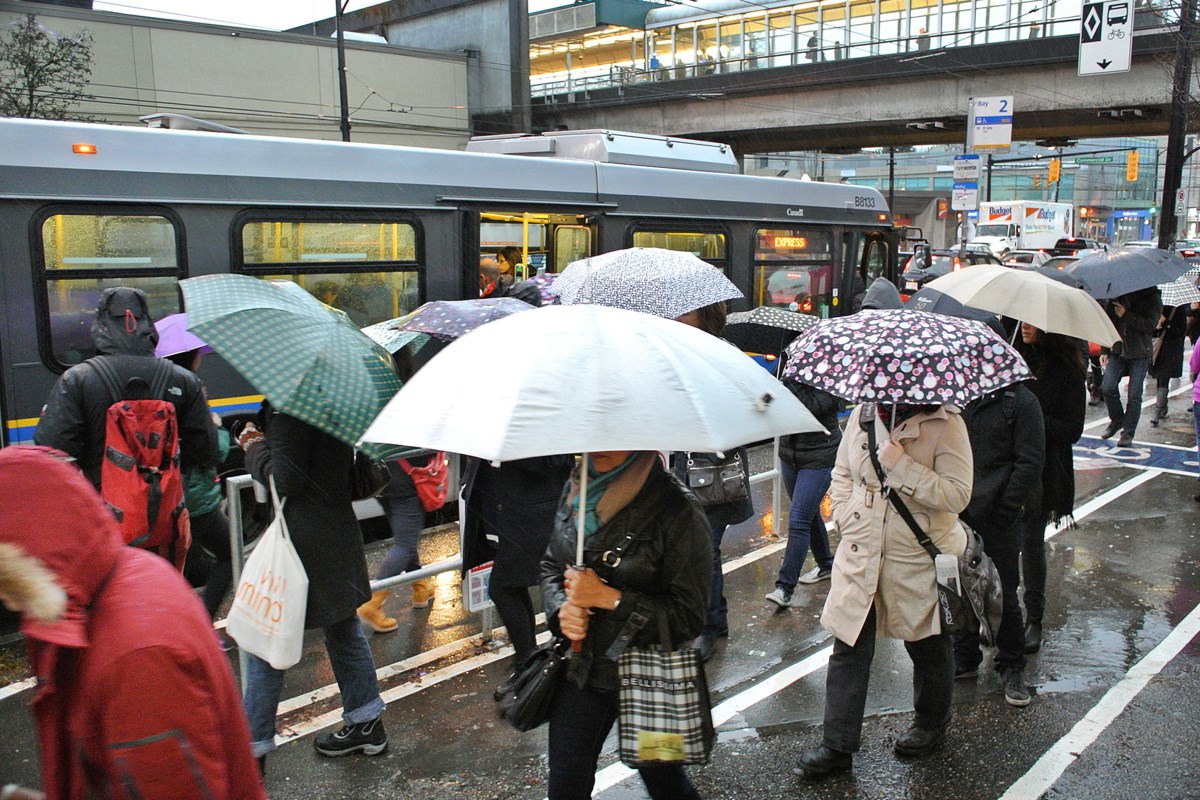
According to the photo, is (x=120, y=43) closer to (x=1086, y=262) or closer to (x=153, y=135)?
(x=153, y=135)

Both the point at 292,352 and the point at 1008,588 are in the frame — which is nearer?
the point at 292,352

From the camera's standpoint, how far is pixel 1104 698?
4777 millimetres

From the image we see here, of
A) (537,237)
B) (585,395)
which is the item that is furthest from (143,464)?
(537,237)

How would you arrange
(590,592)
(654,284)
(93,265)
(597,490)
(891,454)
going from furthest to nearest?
1. (93,265)
2. (654,284)
3. (891,454)
4. (597,490)
5. (590,592)

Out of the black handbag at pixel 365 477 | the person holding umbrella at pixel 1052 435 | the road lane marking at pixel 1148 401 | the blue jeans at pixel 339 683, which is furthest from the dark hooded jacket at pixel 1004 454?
the road lane marking at pixel 1148 401

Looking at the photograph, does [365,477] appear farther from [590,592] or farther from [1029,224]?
[1029,224]

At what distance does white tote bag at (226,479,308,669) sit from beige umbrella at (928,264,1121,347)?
3469mm

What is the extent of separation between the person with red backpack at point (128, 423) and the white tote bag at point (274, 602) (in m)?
1.02

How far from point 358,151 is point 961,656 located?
586 centimetres

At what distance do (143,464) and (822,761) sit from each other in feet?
10.6

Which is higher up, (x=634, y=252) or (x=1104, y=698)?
(x=634, y=252)

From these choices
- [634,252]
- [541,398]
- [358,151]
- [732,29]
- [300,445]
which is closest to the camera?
[541,398]

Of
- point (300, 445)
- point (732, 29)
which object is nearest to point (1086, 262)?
point (300, 445)

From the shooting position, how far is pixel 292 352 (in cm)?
348
